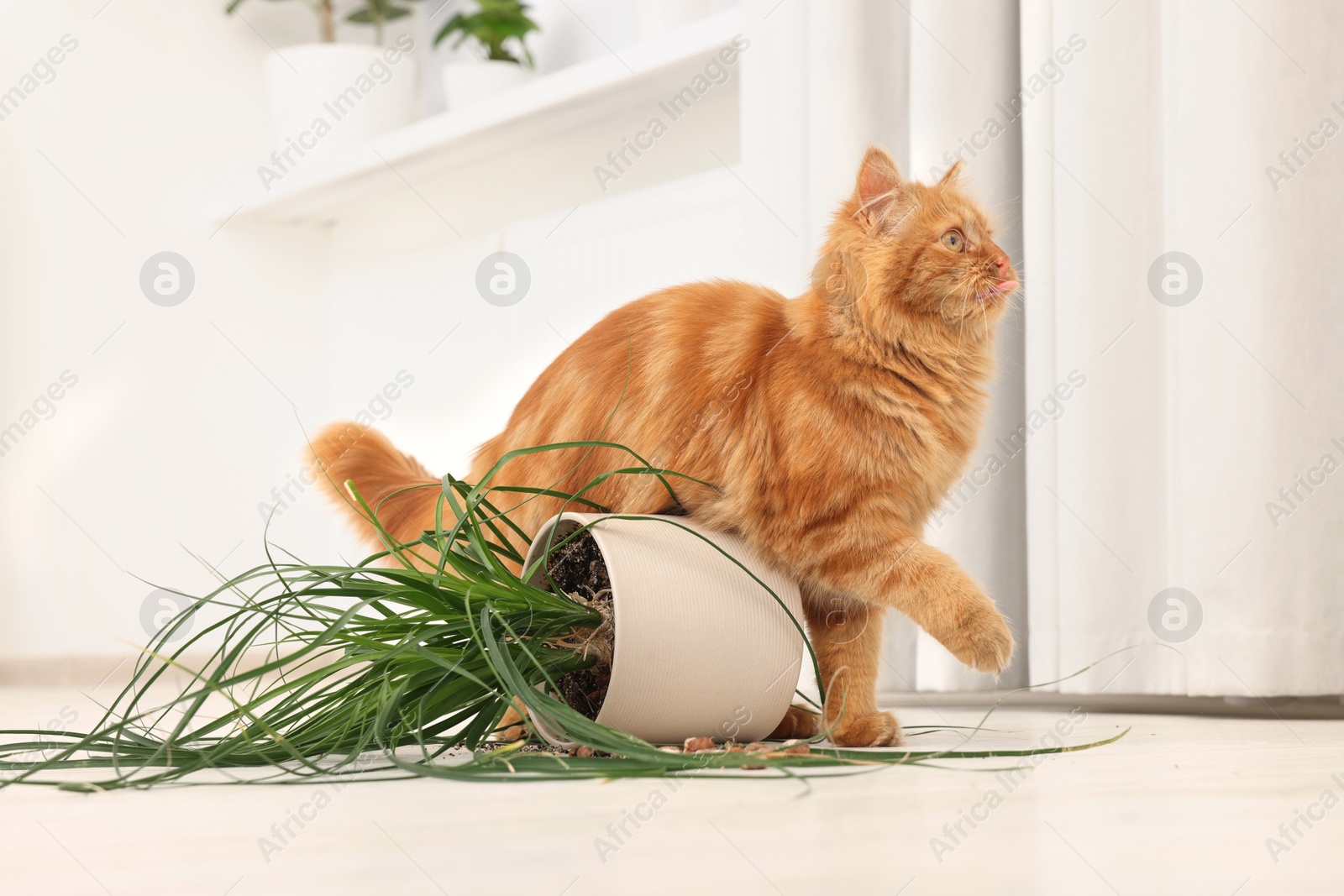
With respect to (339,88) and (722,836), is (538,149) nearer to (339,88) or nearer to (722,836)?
(339,88)

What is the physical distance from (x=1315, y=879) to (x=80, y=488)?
3128mm

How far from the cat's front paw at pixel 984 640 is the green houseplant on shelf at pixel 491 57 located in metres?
2.06

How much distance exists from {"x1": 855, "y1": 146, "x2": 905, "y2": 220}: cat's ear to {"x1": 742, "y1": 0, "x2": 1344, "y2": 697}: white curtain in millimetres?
532

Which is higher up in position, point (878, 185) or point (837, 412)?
point (878, 185)

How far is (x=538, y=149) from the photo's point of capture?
276cm

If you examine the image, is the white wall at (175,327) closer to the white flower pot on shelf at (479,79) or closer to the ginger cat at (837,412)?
the white flower pot on shelf at (479,79)

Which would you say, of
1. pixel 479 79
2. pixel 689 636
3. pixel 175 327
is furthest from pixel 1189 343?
pixel 175 327

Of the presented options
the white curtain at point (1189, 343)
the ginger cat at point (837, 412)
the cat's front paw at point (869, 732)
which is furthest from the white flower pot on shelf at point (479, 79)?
the cat's front paw at point (869, 732)

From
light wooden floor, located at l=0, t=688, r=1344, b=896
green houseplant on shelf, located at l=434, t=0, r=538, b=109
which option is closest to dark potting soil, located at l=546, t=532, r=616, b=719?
light wooden floor, located at l=0, t=688, r=1344, b=896

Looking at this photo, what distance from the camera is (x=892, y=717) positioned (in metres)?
1.17

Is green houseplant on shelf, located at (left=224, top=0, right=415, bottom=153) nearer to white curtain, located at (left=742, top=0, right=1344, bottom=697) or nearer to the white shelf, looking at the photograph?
the white shelf

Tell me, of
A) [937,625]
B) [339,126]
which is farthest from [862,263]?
[339,126]

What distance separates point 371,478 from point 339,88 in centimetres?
194

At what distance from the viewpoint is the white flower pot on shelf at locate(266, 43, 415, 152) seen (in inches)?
119
